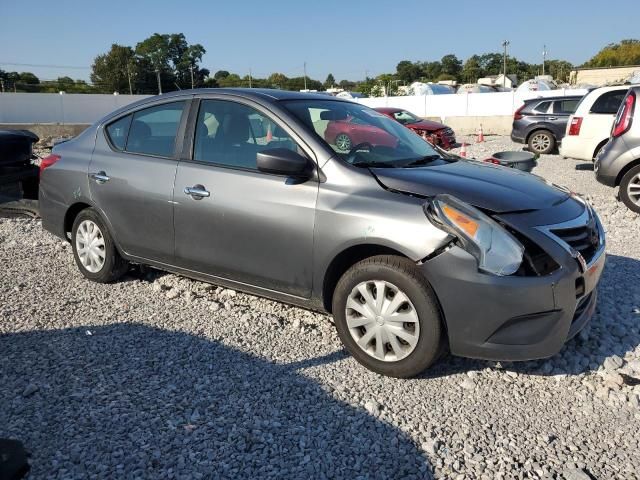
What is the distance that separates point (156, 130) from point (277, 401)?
2592mm

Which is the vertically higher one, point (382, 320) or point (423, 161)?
point (423, 161)

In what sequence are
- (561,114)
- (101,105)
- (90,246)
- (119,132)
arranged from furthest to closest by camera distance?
(101,105) → (561,114) → (90,246) → (119,132)

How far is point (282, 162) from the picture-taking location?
3414 millimetres

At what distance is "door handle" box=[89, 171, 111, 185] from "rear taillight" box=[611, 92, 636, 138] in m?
7.11

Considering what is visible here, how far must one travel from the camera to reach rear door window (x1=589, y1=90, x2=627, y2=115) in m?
10.5

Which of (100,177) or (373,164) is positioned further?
(100,177)

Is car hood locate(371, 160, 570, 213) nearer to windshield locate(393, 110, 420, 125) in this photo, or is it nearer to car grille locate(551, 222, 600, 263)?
car grille locate(551, 222, 600, 263)

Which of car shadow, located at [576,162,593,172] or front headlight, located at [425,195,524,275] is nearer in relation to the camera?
front headlight, located at [425,195,524,275]

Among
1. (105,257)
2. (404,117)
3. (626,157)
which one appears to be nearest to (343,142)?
(105,257)

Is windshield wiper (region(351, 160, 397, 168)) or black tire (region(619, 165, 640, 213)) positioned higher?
windshield wiper (region(351, 160, 397, 168))

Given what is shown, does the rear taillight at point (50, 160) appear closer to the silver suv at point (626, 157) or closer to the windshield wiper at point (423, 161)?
the windshield wiper at point (423, 161)

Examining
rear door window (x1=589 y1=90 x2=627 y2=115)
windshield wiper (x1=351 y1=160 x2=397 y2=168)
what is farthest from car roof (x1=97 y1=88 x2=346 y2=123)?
rear door window (x1=589 y1=90 x2=627 y2=115)

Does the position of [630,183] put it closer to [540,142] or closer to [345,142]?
[345,142]

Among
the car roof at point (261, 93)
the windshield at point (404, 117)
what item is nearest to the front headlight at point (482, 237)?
the car roof at point (261, 93)
